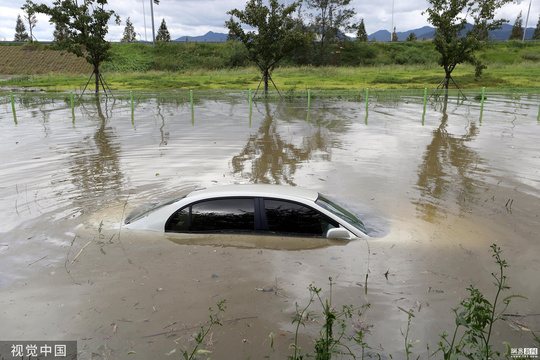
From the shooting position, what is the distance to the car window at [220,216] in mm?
6473

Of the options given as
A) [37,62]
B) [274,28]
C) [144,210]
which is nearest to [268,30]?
[274,28]

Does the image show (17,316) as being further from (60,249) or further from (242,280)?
(242,280)

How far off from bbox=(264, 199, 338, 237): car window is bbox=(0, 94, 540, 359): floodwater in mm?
267

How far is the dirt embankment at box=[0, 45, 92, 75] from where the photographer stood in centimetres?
5456

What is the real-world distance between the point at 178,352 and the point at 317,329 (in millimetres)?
1522

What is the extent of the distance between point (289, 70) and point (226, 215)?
46.7 m

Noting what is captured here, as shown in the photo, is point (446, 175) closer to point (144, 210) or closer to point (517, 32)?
point (144, 210)

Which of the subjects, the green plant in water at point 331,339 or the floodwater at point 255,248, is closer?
the green plant in water at point 331,339

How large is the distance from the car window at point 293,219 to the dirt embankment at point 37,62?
174 feet

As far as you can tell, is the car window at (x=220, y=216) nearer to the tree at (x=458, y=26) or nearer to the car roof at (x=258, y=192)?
the car roof at (x=258, y=192)

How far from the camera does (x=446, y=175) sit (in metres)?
11.7

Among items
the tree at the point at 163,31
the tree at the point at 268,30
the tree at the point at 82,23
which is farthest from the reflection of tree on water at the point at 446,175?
the tree at the point at 163,31

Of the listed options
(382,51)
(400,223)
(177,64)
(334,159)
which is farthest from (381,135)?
(382,51)

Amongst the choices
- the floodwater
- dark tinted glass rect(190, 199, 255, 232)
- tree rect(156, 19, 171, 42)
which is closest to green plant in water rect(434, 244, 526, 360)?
the floodwater
